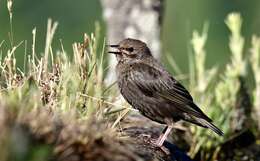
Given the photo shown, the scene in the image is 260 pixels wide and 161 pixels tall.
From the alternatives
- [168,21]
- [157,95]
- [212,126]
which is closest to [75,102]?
[157,95]

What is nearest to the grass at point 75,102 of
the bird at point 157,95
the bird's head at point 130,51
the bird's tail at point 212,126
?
the bird at point 157,95

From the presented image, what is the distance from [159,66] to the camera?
793cm

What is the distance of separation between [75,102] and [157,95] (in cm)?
166

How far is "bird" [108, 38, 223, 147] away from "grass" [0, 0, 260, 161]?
0.62 feet

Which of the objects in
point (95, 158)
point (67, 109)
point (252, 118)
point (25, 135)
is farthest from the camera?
point (252, 118)

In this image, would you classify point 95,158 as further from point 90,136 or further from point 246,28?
point 246,28

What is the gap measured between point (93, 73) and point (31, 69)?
58 cm

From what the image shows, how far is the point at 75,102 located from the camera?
6242mm

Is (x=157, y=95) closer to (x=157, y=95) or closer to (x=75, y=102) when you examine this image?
(x=157, y=95)

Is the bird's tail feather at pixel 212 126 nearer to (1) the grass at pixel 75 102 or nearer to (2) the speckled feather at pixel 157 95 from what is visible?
A: (2) the speckled feather at pixel 157 95

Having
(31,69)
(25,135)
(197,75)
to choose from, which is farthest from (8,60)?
(197,75)

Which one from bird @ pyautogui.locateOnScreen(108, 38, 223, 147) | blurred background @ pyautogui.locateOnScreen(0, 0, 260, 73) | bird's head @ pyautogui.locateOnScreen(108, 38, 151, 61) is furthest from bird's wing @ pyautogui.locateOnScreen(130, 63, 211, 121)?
blurred background @ pyautogui.locateOnScreen(0, 0, 260, 73)

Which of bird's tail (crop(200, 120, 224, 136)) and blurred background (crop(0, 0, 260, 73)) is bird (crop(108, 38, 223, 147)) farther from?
blurred background (crop(0, 0, 260, 73))

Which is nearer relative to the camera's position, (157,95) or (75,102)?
(75,102)
